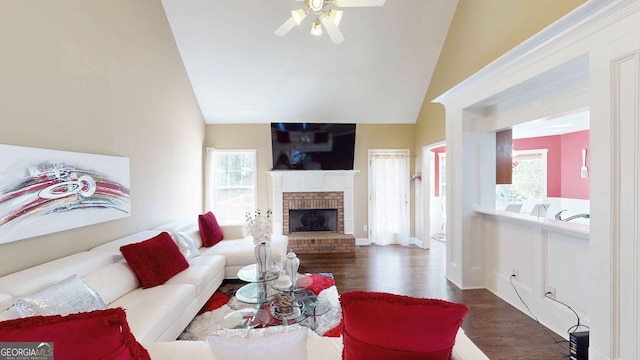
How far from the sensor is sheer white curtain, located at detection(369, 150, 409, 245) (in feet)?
19.2

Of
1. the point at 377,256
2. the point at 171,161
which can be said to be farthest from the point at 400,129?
the point at 171,161

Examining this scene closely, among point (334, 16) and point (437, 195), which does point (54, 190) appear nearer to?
point (334, 16)

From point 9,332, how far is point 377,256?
15.3 feet

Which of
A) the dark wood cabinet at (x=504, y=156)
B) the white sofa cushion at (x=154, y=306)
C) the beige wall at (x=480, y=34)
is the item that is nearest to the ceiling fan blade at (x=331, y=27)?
the beige wall at (x=480, y=34)

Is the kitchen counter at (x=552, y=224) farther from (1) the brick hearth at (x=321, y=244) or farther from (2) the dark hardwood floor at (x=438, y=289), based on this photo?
(1) the brick hearth at (x=321, y=244)

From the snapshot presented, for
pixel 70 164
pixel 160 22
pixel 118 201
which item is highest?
pixel 160 22

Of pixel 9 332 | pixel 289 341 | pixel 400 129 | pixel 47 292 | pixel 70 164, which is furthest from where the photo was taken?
pixel 400 129

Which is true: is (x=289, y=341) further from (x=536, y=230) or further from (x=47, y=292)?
(x=536, y=230)

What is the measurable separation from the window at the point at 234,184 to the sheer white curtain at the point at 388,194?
2644mm

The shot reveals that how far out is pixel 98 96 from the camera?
269 cm

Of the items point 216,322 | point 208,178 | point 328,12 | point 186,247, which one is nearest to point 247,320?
point 216,322

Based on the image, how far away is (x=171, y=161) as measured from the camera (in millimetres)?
4168

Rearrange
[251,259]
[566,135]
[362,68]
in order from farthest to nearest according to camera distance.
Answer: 1. [566,135]
2. [362,68]
3. [251,259]

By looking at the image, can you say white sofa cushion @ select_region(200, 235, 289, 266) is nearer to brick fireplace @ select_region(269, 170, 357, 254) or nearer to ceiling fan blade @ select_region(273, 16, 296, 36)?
brick fireplace @ select_region(269, 170, 357, 254)
